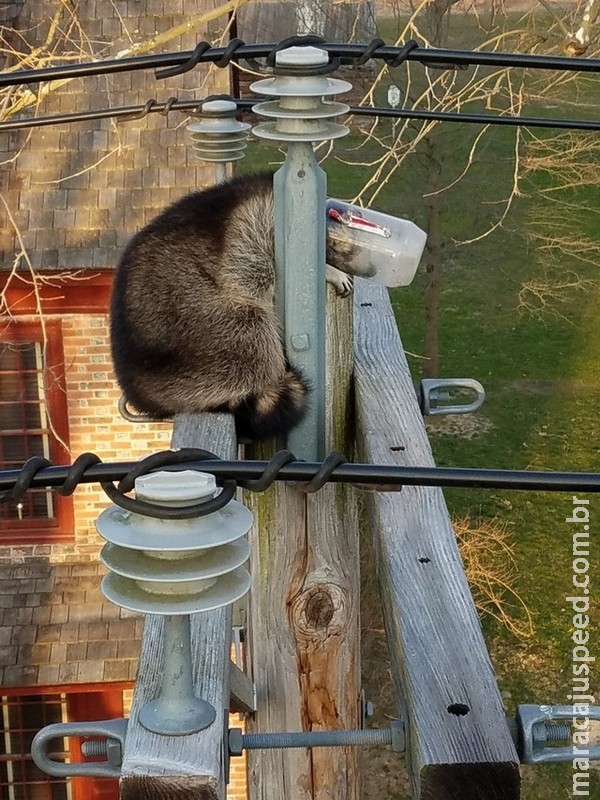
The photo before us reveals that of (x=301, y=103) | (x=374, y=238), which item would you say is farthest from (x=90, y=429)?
(x=301, y=103)

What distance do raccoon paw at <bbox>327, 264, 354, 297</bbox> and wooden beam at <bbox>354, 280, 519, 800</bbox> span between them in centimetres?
23

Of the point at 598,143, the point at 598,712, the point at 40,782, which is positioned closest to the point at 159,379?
the point at 598,712

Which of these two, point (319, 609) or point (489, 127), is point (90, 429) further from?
point (489, 127)

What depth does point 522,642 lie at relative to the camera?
10.4 metres

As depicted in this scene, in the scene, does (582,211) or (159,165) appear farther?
(582,211)

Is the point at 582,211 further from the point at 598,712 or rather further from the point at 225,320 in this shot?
the point at 598,712

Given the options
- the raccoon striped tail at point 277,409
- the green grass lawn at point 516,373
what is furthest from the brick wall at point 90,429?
the raccoon striped tail at point 277,409

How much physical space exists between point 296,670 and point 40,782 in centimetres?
699

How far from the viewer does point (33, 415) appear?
819cm

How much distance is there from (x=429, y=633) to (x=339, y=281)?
1.06m

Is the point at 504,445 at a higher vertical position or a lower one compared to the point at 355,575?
lower

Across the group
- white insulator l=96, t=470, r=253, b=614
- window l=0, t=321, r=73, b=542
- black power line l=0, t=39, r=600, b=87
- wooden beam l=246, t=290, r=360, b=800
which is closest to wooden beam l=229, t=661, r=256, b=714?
wooden beam l=246, t=290, r=360, b=800

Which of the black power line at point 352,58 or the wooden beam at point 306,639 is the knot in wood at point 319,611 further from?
the black power line at point 352,58

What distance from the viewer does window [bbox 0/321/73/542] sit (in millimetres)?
7781
